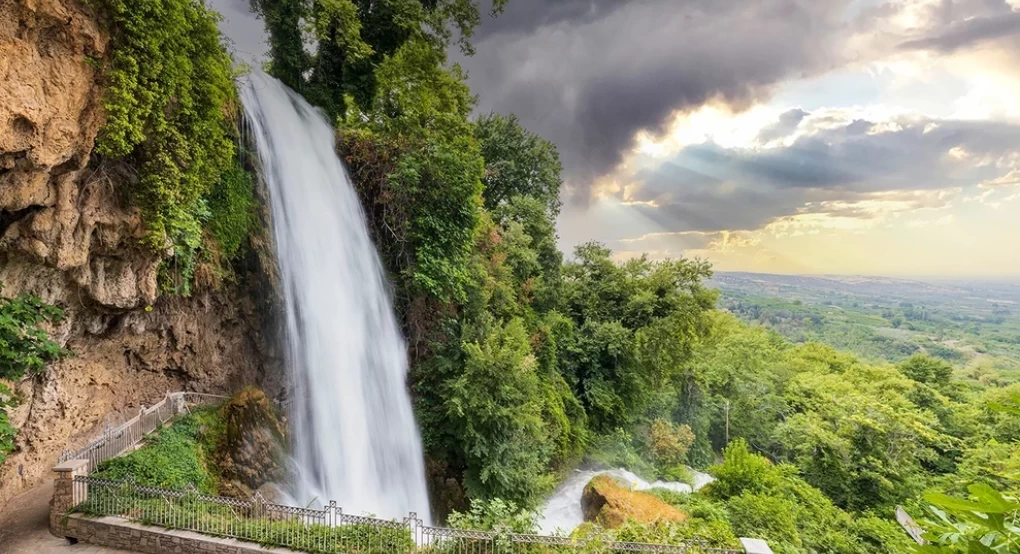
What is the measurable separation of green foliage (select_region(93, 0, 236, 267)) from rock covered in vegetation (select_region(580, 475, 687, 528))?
1404 centimetres

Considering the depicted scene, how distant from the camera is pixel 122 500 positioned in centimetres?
809

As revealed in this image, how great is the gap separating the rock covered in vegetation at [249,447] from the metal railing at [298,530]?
7.14ft

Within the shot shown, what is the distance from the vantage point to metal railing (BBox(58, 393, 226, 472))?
8.72 m

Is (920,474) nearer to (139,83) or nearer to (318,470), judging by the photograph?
(318,470)

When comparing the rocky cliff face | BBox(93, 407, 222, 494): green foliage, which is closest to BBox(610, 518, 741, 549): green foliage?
BBox(93, 407, 222, 494): green foliage

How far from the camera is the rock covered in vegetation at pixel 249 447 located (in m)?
10.5

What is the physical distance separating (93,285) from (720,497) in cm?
1904

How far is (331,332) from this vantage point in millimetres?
12633

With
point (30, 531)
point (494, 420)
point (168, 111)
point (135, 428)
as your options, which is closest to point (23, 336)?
point (135, 428)

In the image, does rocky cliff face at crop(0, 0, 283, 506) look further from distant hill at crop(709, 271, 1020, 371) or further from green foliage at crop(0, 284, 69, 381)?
distant hill at crop(709, 271, 1020, 371)

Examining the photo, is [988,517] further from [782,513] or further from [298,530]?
[782,513]

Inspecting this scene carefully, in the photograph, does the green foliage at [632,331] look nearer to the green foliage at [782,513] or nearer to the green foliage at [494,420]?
the green foliage at [782,513]

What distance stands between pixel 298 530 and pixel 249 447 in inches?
155

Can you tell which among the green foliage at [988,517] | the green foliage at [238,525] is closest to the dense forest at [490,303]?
the green foliage at [988,517]
